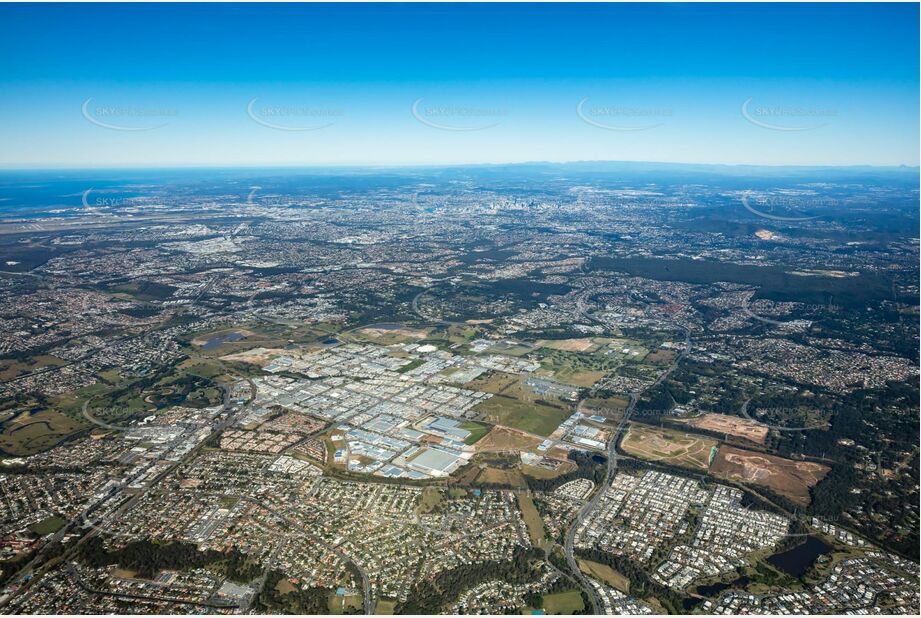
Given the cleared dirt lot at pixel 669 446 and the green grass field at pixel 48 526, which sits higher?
the green grass field at pixel 48 526

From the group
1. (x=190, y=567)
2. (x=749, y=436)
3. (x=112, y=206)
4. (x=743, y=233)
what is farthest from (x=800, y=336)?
(x=112, y=206)

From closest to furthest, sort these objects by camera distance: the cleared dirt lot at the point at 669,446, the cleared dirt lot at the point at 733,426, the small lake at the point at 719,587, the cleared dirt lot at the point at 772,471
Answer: the small lake at the point at 719,587
the cleared dirt lot at the point at 772,471
the cleared dirt lot at the point at 669,446
the cleared dirt lot at the point at 733,426

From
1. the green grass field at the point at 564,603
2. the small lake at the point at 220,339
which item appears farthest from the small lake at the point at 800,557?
the small lake at the point at 220,339

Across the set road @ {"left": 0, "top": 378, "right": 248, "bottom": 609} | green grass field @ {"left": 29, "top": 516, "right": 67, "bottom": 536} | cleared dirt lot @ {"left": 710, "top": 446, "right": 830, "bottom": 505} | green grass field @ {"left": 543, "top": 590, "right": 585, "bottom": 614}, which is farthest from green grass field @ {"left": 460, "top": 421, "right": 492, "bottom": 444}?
green grass field @ {"left": 29, "top": 516, "right": 67, "bottom": 536}

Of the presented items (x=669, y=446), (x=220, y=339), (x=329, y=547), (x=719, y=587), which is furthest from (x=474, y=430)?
(x=220, y=339)

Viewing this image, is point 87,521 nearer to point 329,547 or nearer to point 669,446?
point 329,547

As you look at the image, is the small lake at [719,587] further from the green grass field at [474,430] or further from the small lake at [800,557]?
the green grass field at [474,430]

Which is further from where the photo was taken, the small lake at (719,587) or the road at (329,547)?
the small lake at (719,587)

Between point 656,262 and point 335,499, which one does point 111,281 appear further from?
point 656,262
